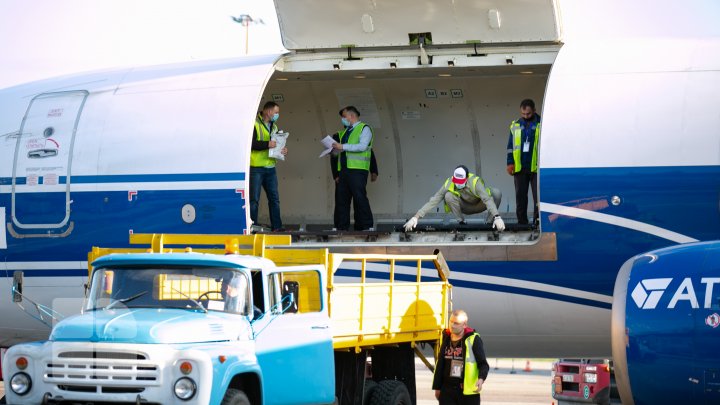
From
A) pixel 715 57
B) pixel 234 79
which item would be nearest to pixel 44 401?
pixel 234 79

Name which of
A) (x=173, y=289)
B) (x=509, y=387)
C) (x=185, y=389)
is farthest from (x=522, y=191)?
(x=509, y=387)

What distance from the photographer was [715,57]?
14711mm

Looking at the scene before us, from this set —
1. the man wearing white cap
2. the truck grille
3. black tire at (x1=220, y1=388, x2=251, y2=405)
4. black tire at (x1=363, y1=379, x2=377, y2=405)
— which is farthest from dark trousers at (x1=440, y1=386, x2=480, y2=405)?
the truck grille

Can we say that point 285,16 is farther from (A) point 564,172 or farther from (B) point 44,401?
(B) point 44,401

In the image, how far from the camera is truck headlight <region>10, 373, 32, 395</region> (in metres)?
9.51

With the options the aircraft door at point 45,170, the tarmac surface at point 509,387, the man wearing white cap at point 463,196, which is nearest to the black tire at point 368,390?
the man wearing white cap at point 463,196

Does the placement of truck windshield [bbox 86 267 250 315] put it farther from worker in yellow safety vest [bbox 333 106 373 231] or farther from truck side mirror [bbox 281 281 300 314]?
worker in yellow safety vest [bbox 333 106 373 231]

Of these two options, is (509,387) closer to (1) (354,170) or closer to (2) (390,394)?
(1) (354,170)

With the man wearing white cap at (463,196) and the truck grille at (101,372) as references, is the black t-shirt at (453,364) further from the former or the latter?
the truck grille at (101,372)

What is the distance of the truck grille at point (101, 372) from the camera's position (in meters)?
9.18

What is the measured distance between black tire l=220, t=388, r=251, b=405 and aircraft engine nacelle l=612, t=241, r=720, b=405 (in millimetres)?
4665

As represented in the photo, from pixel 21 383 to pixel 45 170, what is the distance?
22.8 ft

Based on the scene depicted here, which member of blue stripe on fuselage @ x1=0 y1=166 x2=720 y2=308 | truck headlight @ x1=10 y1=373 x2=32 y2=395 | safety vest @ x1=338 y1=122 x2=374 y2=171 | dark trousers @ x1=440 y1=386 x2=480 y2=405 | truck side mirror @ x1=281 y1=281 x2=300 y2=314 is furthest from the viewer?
safety vest @ x1=338 y1=122 x2=374 y2=171

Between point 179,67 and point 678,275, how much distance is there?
7.90 meters
